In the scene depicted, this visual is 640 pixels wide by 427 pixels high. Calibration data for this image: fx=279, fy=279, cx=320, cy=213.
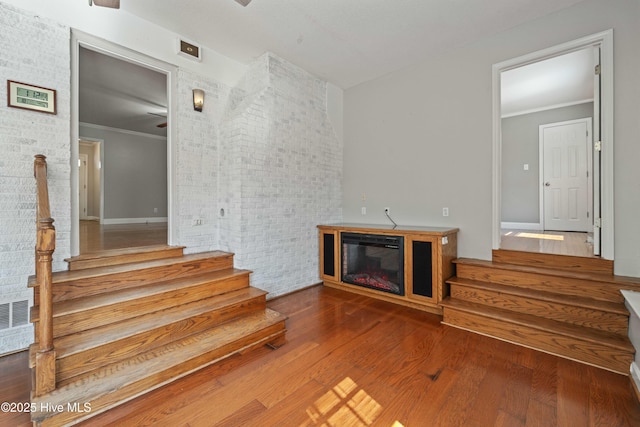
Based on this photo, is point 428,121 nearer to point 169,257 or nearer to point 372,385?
point 372,385

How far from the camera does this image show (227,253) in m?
3.33

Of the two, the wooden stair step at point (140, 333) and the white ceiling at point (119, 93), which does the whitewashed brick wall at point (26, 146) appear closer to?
the wooden stair step at point (140, 333)

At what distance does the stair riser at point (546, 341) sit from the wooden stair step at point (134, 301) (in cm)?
232

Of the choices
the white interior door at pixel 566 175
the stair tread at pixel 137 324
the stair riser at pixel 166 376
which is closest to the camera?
the stair riser at pixel 166 376

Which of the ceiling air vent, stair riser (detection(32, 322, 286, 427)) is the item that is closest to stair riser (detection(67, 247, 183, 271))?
stair riser (detection(32, 322, 286, 427))

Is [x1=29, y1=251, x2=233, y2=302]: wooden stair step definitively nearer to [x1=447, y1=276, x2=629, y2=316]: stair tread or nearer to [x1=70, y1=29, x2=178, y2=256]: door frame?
[x1=70, y1=29, x2=178, y2=256]: door frame

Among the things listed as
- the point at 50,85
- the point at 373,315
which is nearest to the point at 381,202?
the point at 373,315

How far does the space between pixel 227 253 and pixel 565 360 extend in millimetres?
3314

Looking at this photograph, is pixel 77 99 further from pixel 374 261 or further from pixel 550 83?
pixel 550 83

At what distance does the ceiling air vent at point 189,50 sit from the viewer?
10.2 feet

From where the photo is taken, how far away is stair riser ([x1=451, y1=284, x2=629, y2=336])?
88.3 inches

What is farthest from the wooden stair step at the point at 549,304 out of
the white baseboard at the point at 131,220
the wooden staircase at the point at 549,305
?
the white baseboard at the point at 131,220

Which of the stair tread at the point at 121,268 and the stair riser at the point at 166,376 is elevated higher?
the stair tread at the point at 121,268

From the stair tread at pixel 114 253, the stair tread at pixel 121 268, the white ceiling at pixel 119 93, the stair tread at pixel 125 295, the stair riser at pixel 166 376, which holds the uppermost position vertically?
the white ceiling at pixel 119 93
